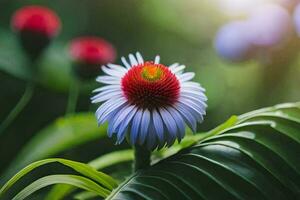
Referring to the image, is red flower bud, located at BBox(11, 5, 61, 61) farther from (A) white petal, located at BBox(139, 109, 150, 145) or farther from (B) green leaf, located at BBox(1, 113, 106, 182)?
(A) white petal, located at BBox(139, 109, 150, 145)

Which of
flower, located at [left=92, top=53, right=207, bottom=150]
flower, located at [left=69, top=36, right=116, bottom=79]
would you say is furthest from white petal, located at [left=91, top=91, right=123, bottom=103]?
flower, located at [left=69, top=36, right=116, bottom=79]

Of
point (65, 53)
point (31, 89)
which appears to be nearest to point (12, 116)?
point (31, 89)

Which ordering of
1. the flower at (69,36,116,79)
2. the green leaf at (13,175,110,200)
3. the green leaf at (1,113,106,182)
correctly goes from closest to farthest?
the green leaf at (13,175,110,200)
the green leaf at (1,113,106,182)
the flower at (69,36,116,79)

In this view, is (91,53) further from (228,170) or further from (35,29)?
(228,170)

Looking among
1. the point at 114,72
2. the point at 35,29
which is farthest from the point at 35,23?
the point at 114,72

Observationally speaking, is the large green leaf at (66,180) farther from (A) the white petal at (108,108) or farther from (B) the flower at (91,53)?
(B) the flower at (91,53)
